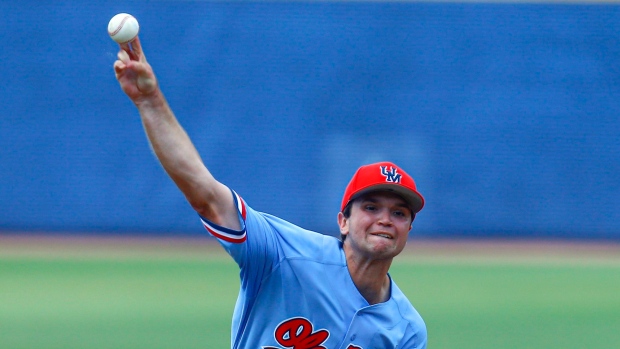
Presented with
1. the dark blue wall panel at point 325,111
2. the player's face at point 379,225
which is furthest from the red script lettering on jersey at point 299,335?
the dark blue wall panel at point 325,111

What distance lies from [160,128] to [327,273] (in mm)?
1153

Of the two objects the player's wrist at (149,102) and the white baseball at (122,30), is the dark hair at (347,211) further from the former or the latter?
the white baseball at (122,30)

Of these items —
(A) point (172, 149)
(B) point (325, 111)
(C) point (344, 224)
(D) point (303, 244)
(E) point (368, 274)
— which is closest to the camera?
(A) point (172, 149)

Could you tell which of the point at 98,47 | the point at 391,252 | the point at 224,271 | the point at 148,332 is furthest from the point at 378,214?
the point at 98,47

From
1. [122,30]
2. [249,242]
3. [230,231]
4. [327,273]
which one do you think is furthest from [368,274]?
[122,30]

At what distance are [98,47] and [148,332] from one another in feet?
31.1

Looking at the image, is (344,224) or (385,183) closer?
(385,183)

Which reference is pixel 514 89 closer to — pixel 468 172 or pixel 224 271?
pixel 468 172

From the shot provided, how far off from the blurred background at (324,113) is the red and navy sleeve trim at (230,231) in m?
12.9

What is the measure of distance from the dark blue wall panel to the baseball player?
12660mm

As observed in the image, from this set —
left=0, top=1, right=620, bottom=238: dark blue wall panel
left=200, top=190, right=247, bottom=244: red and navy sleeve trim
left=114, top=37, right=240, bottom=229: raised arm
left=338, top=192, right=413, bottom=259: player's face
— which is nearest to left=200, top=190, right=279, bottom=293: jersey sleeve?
left=200, top=190, right=247, bottom=244: red and navy sleeve trim

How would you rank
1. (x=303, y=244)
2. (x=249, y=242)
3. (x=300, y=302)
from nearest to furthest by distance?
(x=249, y=242) < (x=300, y=302) < (x=303, y=244)

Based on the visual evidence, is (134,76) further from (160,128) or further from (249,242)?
(249,242)

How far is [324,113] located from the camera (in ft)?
54.9
